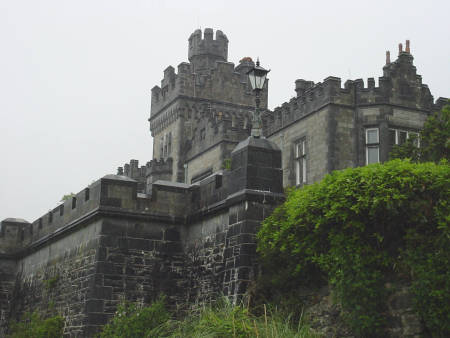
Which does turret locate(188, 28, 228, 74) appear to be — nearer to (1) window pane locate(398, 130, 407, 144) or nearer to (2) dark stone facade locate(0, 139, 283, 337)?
(1) window pane locate(398, 130, 407, 144)

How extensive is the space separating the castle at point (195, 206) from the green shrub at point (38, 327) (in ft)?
1.08

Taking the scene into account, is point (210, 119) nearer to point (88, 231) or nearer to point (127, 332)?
point (88, 231)

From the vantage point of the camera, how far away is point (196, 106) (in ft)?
126

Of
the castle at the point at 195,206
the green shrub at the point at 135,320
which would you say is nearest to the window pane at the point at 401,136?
the castle at the point at 195,206

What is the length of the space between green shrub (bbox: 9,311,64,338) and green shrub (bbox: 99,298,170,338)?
8.27ft

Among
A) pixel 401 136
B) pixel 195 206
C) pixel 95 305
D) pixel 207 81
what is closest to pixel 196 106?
pixel 207 81

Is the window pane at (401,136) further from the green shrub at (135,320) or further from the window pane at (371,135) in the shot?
the green shrub at (135,320)

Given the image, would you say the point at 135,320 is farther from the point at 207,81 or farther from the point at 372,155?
the point at 207,81

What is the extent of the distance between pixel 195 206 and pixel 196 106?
2075 centimetres

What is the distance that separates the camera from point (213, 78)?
1518 inches

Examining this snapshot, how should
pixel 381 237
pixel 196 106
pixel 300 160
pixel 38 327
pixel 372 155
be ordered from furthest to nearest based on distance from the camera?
1. pixel 196 106
2. pixel 300 160
3. pixel 372 155
4. pixel 38 327
5. pixel 381 237

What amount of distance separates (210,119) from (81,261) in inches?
649

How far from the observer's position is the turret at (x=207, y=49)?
41.6 m

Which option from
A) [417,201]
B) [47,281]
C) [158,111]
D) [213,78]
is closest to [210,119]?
[213,78]
